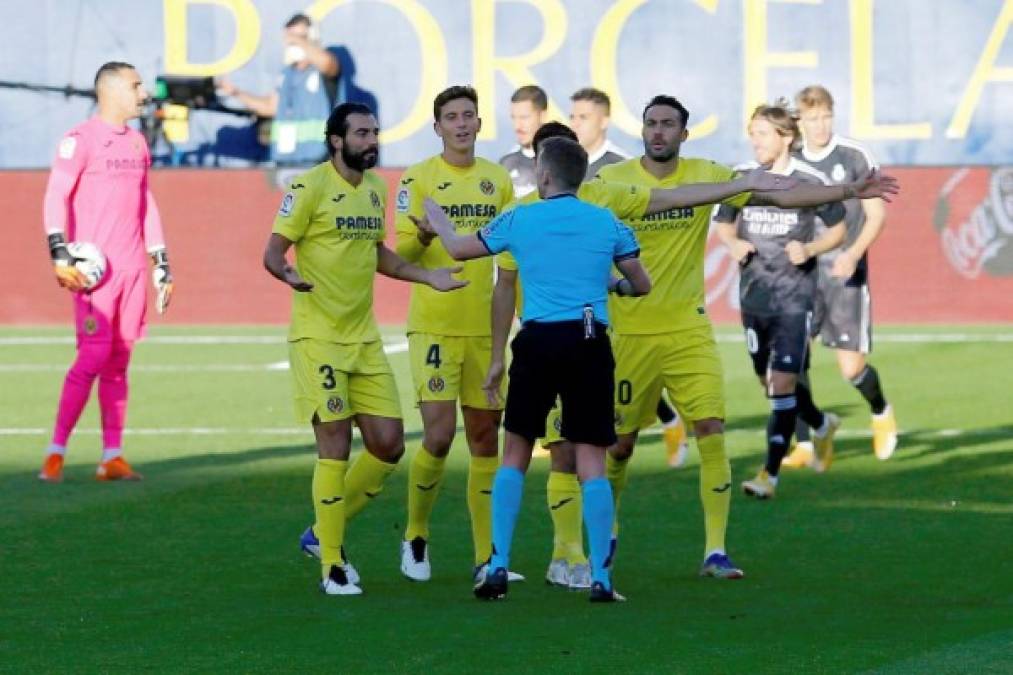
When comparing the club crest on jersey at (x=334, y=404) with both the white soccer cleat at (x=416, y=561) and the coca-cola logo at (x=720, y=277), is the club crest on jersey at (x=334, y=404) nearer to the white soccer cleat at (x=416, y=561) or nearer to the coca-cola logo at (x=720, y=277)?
the white soccer cleat at (x=416, y=561)

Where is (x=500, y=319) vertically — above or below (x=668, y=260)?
below

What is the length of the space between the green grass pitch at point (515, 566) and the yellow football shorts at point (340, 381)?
0.77 m

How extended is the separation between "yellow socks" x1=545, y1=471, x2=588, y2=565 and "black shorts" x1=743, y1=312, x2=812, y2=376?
3.29m

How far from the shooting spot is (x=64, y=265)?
13.3m

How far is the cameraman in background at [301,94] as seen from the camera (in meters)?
29.6

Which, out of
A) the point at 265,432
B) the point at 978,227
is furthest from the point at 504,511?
the point at 978,227

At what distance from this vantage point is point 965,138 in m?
29.6

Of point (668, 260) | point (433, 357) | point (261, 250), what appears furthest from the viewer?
point (261, 250)

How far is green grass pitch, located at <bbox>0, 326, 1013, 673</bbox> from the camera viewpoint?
805 cm

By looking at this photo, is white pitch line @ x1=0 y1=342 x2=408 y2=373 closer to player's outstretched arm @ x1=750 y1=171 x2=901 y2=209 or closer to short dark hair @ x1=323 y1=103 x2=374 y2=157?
short dark hair @ x1=323 y1=103 x2=374 y2=157

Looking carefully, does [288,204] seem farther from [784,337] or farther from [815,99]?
[815,99]

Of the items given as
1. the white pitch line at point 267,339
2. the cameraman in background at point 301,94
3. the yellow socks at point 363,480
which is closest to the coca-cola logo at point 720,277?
the white pitch line at point 267,339

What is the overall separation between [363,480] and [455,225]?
1.23 metres

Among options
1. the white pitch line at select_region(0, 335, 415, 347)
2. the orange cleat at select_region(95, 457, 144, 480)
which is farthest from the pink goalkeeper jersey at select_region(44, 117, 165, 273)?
the white pitch line at select_region(0, 335, 415, 347)
